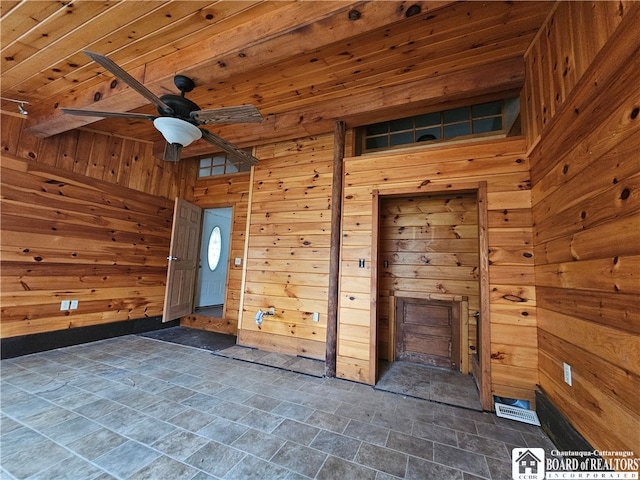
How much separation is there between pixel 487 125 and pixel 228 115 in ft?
9.30

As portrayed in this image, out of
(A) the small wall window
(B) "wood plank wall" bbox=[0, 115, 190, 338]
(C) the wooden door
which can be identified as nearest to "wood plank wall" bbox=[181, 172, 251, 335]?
(A) the small wall window

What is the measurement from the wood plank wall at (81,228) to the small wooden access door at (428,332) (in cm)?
399

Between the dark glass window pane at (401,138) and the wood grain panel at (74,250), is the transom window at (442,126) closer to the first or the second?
the dark glass window pane at (401,138)

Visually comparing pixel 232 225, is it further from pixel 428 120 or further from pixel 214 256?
pixel 428 120

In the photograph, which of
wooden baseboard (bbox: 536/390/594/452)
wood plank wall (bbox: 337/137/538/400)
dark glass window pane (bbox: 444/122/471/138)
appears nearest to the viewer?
wooden baseboard (bbox: 536/390/594/452)

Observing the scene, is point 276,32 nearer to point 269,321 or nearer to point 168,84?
point 168,84

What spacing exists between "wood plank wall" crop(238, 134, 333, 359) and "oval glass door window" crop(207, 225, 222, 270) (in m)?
2.46

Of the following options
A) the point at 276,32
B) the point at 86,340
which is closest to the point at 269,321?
the point at 86,340

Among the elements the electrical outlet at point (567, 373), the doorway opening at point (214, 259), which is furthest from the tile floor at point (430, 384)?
the doorway opening at point (214, 259)

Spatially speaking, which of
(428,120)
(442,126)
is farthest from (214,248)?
(442,126)

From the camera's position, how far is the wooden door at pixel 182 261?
4.09 m

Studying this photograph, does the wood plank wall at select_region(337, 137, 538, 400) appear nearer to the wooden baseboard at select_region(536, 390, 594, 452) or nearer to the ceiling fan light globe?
the wooden baseboard at select_region(536, 390, 594, 452)

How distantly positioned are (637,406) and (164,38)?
3.55 m

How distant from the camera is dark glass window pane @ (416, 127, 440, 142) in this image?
3.23 metres
